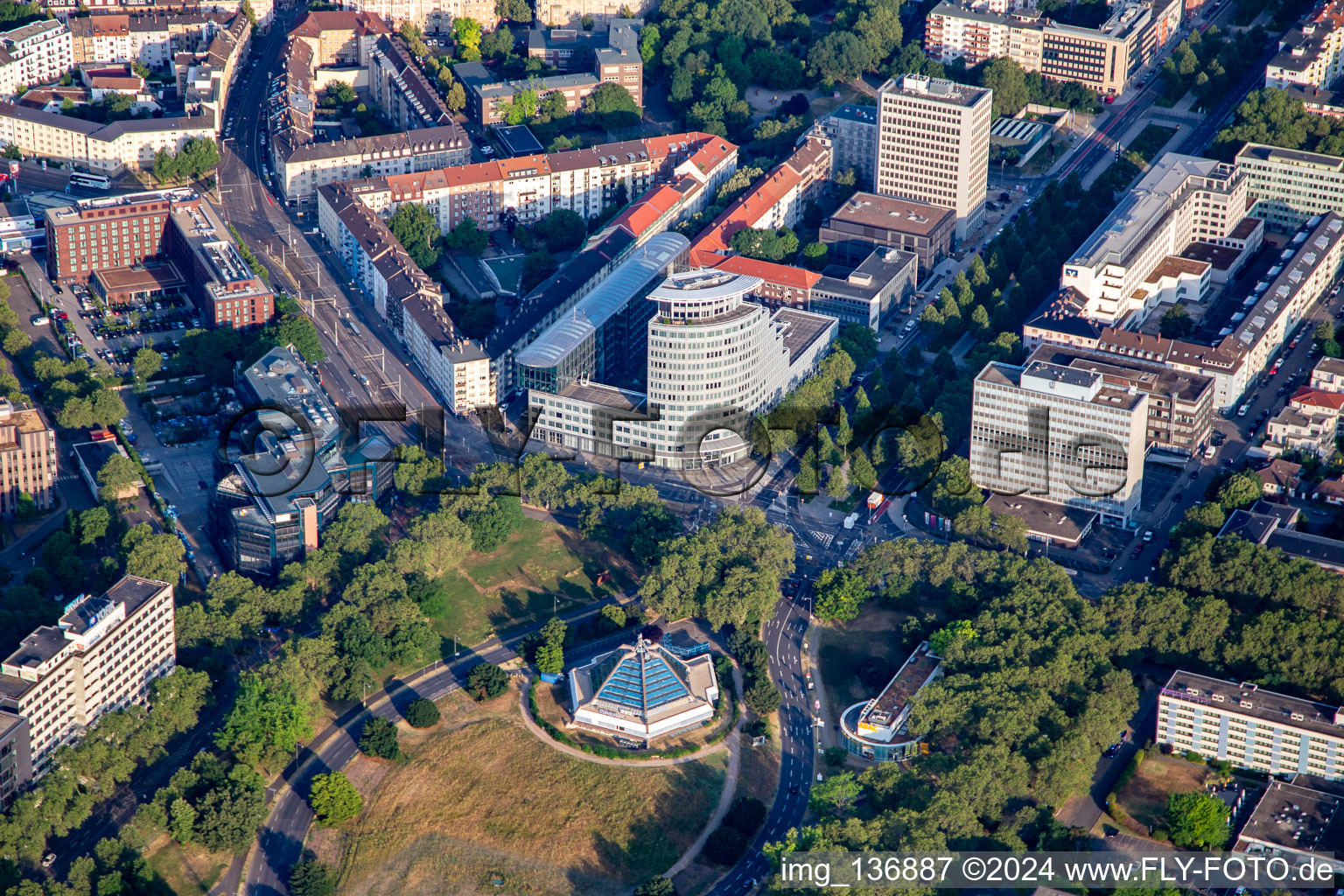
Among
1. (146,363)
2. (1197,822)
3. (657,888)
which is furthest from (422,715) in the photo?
(1197,822)

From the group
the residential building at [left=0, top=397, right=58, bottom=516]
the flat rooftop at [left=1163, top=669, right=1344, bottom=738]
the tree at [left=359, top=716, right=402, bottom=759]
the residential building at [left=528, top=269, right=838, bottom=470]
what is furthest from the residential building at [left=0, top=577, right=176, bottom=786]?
the flat rooftop at [left=1163, top=669, right=1344, bottom=738]

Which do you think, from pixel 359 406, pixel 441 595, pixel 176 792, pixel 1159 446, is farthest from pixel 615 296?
pixel 176 792

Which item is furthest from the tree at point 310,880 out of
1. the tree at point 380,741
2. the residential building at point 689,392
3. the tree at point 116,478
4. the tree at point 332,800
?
the residential building at point 689,392

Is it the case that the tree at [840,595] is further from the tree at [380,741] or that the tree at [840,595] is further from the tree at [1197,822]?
the tree at [380,741]

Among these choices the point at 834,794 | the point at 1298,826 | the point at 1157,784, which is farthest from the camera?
the point at 1157,784

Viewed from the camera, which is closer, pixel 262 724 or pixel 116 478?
pixel 262 724

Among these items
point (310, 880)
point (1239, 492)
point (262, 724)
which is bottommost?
point (310, 880)

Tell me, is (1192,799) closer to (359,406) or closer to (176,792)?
(176,792)

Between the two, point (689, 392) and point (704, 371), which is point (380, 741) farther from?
point (704, 371)

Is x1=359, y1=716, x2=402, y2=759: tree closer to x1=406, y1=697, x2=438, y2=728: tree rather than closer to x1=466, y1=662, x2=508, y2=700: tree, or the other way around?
x1=406, y1=697, x2=438, y2=728: tree
